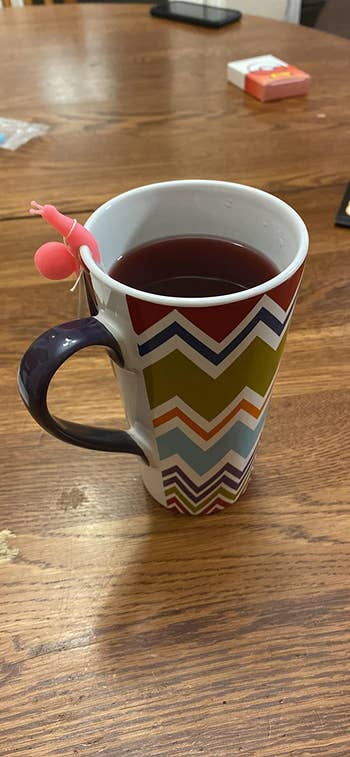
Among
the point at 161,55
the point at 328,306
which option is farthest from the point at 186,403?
the point at 161,55

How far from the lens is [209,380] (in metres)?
0.34

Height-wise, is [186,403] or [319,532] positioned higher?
[186,403]

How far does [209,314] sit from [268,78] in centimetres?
77

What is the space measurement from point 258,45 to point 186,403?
977 mm

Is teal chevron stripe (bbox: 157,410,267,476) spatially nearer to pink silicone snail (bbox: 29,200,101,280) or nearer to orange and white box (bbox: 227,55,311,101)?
pink silicone snail (bbox: 29,200,101,280)

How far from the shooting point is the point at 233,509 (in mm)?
433

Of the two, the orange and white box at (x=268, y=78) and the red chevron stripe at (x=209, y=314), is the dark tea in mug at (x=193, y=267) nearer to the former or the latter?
the red chevron stripe at (x=209, y=314)

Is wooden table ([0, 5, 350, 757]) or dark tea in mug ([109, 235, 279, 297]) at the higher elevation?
dark tea in mug ([109, 235, 279, 297])

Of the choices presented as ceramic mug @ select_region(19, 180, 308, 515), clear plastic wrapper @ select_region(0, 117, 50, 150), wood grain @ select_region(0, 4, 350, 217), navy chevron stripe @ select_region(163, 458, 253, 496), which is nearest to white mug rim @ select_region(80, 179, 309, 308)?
ceramic mug @ select_region(19, 180, 308, 515)

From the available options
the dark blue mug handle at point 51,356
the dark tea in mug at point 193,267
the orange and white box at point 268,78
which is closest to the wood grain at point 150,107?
the orange and white box at point 268,78

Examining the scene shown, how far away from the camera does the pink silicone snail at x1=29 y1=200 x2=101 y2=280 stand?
0.34 meters

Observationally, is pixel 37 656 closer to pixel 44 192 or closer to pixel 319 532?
pixel 319 532

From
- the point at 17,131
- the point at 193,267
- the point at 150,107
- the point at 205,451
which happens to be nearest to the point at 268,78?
the point at 150,107

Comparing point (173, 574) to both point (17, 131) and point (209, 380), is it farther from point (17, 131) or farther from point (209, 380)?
point (17, 131)
